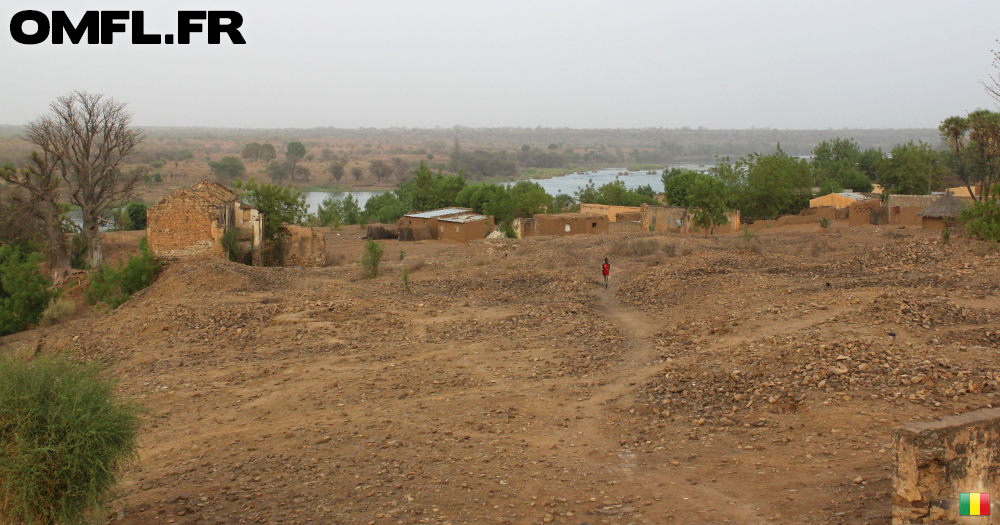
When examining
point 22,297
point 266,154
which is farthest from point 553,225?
point 266,154

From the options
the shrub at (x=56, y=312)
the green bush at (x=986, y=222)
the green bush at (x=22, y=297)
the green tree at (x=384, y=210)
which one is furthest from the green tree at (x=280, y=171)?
the green bush at (x=986, y=222)

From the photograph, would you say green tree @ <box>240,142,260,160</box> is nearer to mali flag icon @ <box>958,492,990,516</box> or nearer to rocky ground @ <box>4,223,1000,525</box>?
rocky ground @ <box>4,223,1000,525</box>

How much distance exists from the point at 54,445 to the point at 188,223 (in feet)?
54.6

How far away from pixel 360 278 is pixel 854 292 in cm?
1223

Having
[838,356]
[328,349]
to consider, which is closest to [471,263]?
[328,349]

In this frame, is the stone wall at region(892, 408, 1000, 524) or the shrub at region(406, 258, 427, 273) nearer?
the stone wall at region(892, 408, 1000, 524)

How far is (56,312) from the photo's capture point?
19422mm

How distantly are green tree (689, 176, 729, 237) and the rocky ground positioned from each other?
1402 cm

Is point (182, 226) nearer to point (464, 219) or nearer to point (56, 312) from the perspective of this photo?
point (56, 312)

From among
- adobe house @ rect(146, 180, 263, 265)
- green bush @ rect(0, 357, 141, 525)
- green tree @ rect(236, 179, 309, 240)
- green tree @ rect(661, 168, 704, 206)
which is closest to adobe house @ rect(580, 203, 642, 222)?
green tree @ rect(661, 168, 704, 206)

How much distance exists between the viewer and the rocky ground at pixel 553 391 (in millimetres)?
5910

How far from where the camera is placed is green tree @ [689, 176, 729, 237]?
3014 cm

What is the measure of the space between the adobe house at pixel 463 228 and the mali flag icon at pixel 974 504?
2732 centimetres

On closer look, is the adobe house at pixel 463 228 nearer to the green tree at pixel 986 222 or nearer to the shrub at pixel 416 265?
the shrub at pixel 416 265
